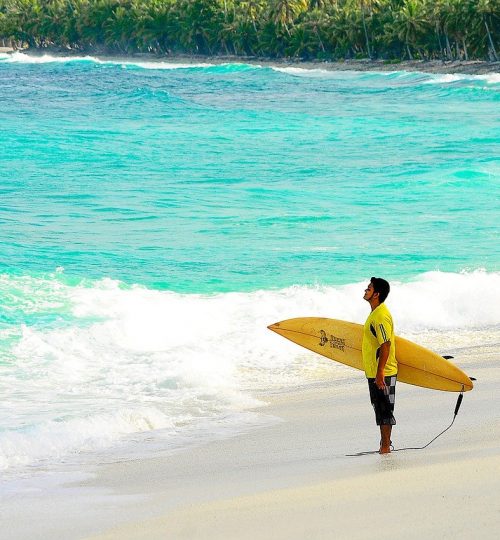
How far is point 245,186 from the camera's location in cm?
3005

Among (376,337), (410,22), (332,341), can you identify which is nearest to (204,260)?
(332,341)

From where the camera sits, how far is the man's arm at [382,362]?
7.32 m

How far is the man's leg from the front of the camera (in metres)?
7.54

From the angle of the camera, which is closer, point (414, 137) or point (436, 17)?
point (414, 137)

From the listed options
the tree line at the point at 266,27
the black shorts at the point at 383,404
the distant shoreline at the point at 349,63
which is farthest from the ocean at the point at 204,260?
the tree line at the point at 266,27

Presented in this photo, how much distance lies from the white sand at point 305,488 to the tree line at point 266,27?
78.4m

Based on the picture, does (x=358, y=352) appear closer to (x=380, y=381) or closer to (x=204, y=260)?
(x=380, y=381)

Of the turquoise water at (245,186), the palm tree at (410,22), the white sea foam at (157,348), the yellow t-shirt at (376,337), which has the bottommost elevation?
the turquoise water at (245,186)

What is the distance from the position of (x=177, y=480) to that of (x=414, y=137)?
3828cm

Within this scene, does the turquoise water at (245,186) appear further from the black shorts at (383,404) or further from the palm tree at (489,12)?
the palm tree at (489,12)

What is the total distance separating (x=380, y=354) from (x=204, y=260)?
12.0 m

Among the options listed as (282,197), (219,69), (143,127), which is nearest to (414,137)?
(143,127)

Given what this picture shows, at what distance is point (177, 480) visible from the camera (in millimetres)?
7418

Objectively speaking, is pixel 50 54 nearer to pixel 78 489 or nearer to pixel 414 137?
pixel 414 137
